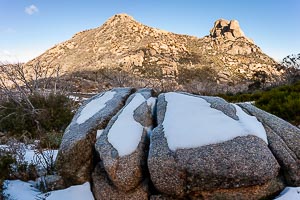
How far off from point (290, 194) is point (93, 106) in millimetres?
3640

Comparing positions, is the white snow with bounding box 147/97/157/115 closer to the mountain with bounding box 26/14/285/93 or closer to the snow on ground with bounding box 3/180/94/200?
the snow on ground with bounding box 3/180/94/200

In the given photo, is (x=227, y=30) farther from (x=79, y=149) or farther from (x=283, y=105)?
(x=79, y=149)

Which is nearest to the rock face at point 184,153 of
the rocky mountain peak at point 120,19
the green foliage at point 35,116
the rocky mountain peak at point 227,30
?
the green foliage at point 35,116

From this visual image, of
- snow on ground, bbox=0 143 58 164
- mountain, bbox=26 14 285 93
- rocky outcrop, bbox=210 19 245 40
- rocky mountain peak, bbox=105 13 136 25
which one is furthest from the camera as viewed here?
rocky outcrop, bbox=210 19 245 40

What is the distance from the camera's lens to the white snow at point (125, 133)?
4453 mm

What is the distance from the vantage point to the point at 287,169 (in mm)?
4391

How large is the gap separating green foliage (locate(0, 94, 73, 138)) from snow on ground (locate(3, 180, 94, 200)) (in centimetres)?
419

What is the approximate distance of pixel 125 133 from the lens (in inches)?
186

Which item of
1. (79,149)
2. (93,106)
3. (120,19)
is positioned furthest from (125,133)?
(120,19)

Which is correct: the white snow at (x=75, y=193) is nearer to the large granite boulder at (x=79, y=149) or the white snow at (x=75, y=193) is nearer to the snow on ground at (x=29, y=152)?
the large granite boulder at (x=79, y=149)

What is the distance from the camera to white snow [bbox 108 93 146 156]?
4453 mm

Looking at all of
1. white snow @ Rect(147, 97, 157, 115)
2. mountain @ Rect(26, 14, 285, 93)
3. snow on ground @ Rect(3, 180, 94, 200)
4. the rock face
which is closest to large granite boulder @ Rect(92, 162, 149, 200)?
the rock face

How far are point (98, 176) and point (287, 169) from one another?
269 cm

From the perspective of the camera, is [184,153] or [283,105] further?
[283,105]
